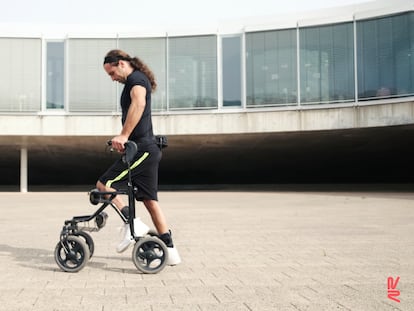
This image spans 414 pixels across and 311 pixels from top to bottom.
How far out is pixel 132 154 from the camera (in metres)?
4.77

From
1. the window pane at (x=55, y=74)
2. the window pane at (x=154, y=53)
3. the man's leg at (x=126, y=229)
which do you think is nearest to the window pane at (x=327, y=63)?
the window pane at (x=154, y=53)

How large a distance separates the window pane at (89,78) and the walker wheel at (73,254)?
19273mm

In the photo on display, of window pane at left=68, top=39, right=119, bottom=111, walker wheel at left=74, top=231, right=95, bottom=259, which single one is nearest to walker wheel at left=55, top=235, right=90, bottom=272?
walker wheel at left=74, top=231, right=95, bottom=259

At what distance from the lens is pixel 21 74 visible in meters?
24.0

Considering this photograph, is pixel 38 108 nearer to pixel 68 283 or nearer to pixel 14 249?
pixel 14 249

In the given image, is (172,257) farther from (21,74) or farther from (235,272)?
(21,74)

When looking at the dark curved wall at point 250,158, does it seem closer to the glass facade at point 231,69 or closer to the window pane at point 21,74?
the window pane at point 21,74

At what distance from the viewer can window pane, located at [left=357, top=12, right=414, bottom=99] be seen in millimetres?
20422

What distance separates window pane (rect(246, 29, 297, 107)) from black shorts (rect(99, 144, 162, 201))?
18.0 metres

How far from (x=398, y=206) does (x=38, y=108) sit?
52.6ft

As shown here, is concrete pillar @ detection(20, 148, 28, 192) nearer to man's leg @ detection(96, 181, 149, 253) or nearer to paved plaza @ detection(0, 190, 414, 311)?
paved plaza @ detection(0, 190, 414, 311)

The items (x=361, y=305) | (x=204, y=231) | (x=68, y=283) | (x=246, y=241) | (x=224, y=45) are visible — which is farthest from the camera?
(x=224, y=45)

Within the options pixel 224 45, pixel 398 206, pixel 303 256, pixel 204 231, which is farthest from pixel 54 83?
pixel 303 256

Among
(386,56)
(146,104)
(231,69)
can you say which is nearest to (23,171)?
(231,69)
